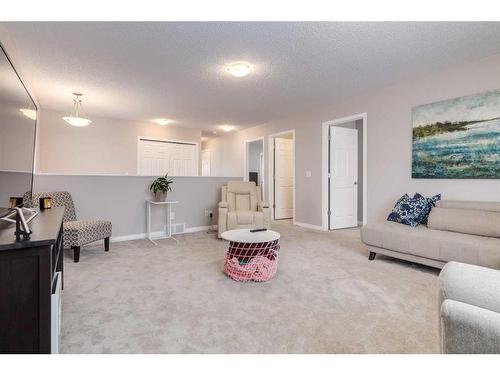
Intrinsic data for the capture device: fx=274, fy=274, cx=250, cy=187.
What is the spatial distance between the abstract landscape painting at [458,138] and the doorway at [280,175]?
3.05m

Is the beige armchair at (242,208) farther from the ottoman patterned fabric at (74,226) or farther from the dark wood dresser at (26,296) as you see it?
the dark wood dresser at (26,296)

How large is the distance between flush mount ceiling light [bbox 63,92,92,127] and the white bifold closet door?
4.45ft

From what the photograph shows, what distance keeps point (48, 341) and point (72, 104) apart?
4730 mm

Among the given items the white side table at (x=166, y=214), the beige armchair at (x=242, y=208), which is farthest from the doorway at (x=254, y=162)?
the white side table at (x=166, y=214)

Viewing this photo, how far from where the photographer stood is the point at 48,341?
109cm

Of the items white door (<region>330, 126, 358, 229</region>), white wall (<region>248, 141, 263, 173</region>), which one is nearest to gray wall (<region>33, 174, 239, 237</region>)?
white door (<region>330, 126, 358, 229</region>)

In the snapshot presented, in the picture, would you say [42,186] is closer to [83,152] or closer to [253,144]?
[83,152]

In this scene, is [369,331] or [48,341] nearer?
[48,341]

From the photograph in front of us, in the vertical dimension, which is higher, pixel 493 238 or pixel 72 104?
pixel 72 104

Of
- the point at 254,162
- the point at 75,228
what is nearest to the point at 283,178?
the point at 254,162

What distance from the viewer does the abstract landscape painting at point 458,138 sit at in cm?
289

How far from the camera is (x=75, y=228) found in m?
3.05

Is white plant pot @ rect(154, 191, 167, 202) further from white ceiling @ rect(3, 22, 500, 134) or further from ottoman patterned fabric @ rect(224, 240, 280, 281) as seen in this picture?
ottoman patterned fabric @ rect(224, 240, 280, 281)
